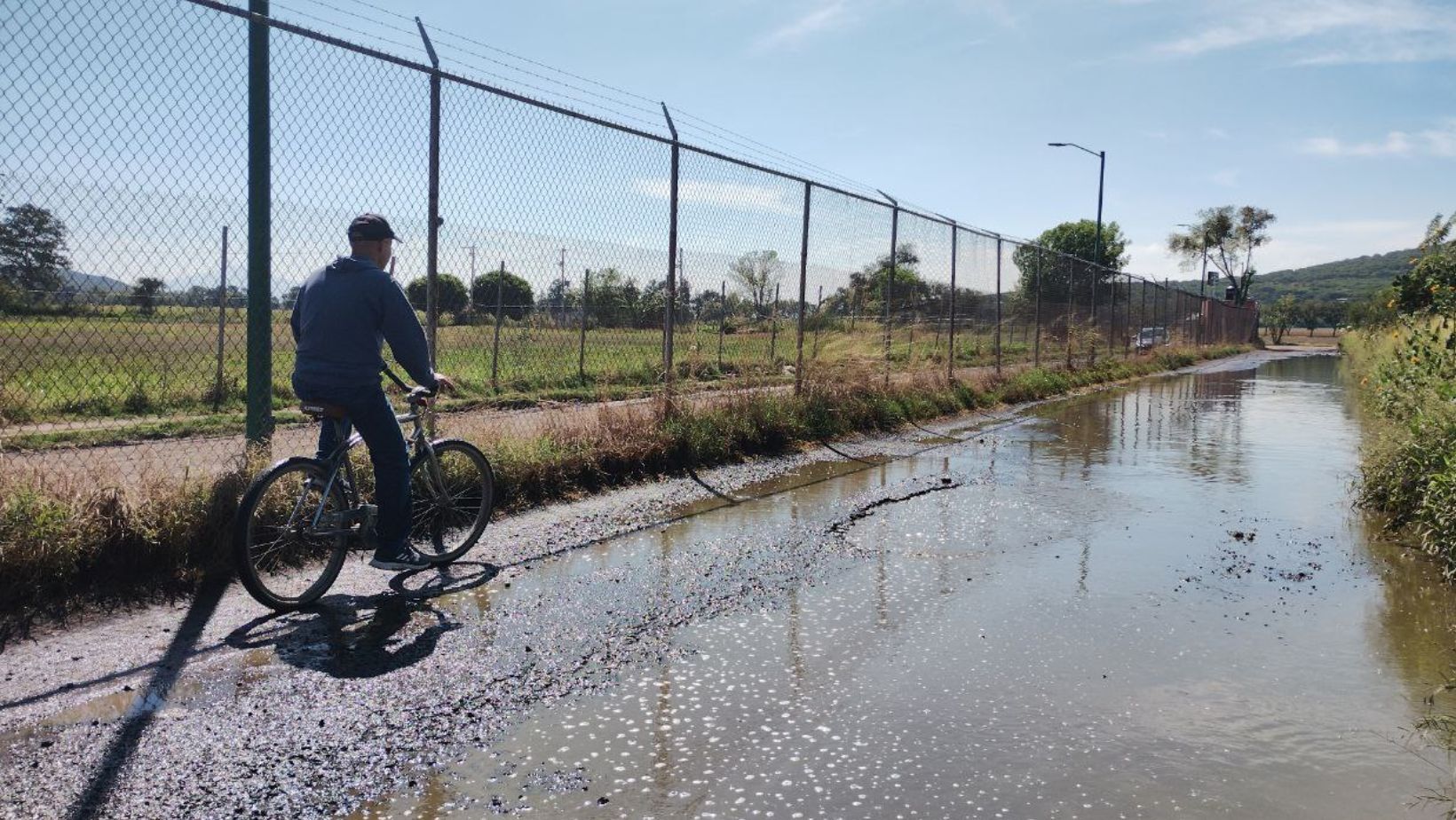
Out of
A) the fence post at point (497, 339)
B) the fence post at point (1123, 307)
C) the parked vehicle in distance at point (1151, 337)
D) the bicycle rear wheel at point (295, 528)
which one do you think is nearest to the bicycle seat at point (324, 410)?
the bicycle rear wheel at point (295, 528)

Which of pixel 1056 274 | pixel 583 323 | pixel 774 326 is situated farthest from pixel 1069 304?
pixel 583 323

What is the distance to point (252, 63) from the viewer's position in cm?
568

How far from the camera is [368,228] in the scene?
202 inches

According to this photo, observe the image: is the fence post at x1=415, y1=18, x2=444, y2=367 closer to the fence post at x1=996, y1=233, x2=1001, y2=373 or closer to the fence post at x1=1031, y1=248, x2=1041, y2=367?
the fence post at x1=996, y1=233, x2=1001, y2=373

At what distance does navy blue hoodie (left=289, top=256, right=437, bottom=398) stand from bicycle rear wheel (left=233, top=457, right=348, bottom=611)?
468 mm

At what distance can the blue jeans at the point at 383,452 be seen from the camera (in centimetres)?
513

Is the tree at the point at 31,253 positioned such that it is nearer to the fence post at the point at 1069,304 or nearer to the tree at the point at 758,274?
the tree at the point at 758,274

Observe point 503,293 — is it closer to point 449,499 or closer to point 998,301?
point 449,499

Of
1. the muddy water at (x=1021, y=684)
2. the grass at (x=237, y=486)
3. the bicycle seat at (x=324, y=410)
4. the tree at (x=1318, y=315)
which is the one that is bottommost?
the muddy water at (x=1021, y=684)

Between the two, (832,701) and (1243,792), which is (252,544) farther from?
(1243,792)

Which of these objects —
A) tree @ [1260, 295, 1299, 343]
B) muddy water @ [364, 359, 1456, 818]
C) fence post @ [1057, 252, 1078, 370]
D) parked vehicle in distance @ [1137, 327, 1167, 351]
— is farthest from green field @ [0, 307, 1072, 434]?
tree @ [1260, 295, 1299, 343]

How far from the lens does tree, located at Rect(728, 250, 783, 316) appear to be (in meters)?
10.9

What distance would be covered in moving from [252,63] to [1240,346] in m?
51.4

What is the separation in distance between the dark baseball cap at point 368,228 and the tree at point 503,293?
2503mm
